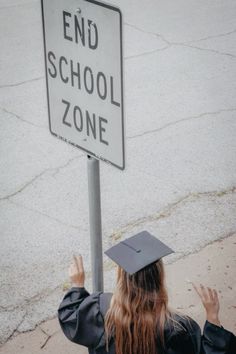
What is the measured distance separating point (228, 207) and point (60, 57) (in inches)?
134

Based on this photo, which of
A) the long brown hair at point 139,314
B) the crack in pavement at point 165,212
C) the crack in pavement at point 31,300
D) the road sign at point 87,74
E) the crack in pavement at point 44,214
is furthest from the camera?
the crack in pavement at point 44,214

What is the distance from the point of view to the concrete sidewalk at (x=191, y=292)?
4.58 meters

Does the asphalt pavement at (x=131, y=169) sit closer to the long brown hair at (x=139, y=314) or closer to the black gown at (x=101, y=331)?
the black gown at (x=101, y=331)

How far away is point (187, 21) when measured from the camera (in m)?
11.1

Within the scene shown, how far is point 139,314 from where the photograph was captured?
322cm

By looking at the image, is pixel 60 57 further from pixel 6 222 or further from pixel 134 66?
pixel 134 66

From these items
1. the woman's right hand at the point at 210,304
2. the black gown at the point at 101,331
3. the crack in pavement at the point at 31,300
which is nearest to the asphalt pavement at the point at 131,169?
the crack in pavement at the point at 31,300

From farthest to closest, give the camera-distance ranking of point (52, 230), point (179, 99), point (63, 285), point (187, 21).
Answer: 1. point (187, 21)
2. point (179, 99)
3. point (52, 230)
4. point (63, 285)

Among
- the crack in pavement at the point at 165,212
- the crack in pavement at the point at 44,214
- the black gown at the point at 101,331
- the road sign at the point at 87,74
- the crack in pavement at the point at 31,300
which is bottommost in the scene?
the crack in pavement at the point at 44,214

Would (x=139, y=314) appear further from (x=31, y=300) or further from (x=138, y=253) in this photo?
(x=31, y=300)

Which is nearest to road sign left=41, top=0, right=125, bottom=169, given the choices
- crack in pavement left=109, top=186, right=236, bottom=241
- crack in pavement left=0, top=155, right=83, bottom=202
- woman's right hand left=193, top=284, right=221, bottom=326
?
woman's right hand left=193, top=284, right=221, bottom=326

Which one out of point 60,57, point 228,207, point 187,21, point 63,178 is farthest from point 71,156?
point 187,21

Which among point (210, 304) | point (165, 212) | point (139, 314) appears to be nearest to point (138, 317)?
point (139, 314)

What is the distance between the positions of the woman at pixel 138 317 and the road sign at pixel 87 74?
1.77 ft
